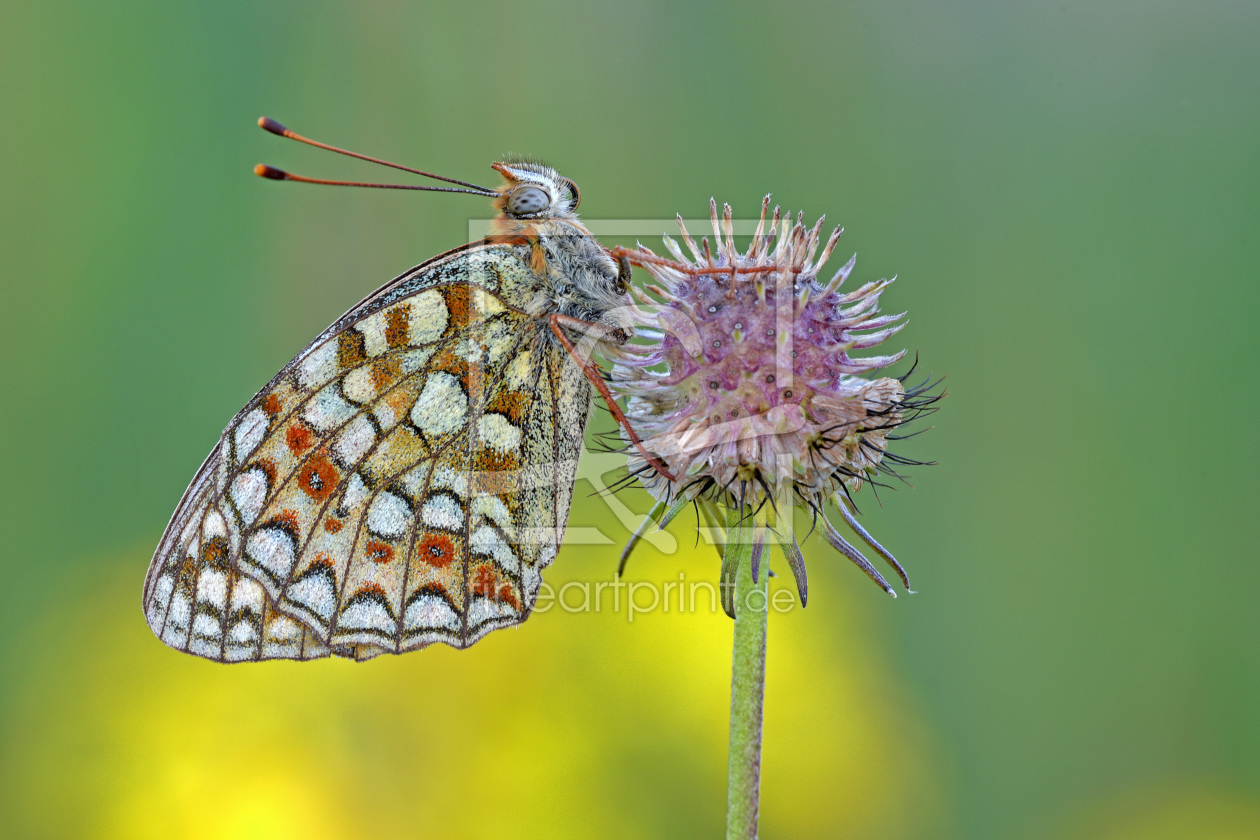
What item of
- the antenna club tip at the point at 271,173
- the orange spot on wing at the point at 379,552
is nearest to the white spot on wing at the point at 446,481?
the orange spot on wing at the point at 379,552

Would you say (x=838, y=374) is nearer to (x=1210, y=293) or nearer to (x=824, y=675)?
(x=824, y=675)

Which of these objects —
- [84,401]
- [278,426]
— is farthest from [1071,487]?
[84,401]

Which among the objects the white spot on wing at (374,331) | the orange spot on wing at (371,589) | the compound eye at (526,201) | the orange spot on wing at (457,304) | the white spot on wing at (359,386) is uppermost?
the compound eye at (526,201)

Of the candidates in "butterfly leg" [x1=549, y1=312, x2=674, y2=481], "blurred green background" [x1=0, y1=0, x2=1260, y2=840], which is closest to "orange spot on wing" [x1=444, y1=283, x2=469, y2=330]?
"butterfly leg" [x1=549, y1=312, x2=674, y2=481]

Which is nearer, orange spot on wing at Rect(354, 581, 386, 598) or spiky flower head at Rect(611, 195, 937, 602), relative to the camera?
spiky flower head at Rect(611, 195, 937, 602)

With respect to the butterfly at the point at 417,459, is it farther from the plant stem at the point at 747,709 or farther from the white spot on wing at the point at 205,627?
the plant stem at the point at 747,709

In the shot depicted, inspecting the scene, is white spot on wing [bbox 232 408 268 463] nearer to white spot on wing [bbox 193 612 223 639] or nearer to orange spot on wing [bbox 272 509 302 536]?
orange spot on wing [bbox 272 509 302 536]

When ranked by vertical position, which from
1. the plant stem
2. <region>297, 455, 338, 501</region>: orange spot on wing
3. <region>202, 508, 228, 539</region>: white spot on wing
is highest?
<region>297, 455, 338, 501</region>: orange spot on wing

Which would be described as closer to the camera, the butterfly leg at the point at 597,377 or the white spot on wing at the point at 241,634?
the butterfly leg at the point at 597,377

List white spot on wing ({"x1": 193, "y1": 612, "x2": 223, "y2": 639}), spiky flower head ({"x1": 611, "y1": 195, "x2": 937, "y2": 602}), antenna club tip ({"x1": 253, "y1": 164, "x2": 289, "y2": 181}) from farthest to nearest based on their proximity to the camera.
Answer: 1. white spot on wing ({"x1": 193, "y1": 612, "x2": 223, "y2": 639})
2. antenna club tip ({"x1": 253, "y1": 164, "x2": 289, "y2": 181})
3. spiky flower head ({"x1": 611, "y1": 195, "x2": 937, "y2": 602})
